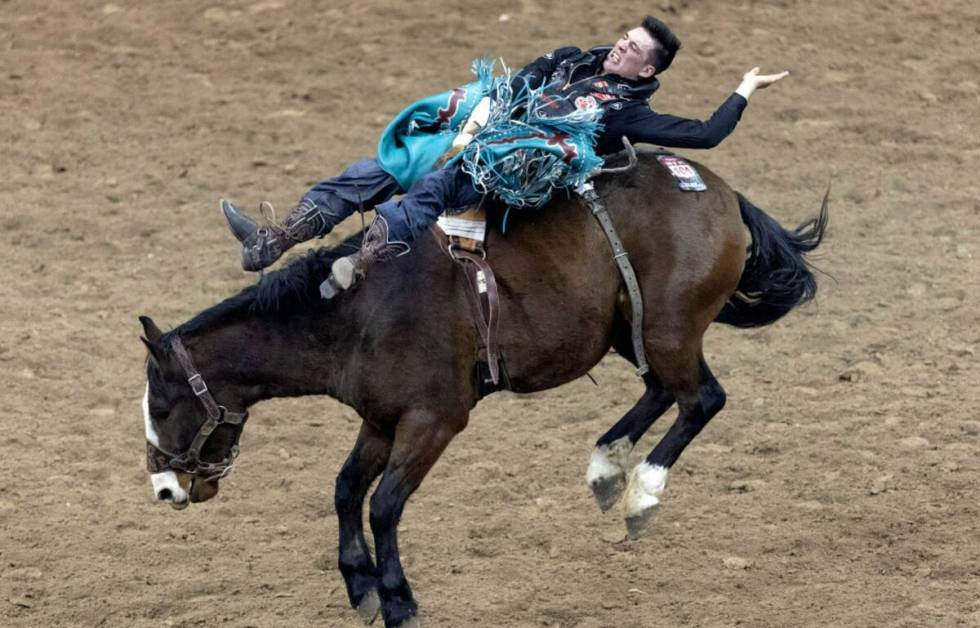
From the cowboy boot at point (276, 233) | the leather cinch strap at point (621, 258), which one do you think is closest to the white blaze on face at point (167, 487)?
the cowboy boot at point (276, 233)

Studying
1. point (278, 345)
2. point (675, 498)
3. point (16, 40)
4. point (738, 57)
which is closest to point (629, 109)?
point (278, 345)

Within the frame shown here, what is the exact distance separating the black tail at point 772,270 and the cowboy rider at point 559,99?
1.66 feet

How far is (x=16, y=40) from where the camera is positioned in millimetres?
11461

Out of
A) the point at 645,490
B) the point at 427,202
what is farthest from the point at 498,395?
the point at 427,202

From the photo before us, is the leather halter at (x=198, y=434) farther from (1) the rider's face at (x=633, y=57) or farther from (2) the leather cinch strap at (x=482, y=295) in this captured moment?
(1) the rider's face at (x=633, y=57)

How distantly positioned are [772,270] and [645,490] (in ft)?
3.55

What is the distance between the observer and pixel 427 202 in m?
5.29

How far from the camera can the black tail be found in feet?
19.4

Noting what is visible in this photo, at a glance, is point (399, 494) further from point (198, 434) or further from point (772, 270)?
point (772, 270)

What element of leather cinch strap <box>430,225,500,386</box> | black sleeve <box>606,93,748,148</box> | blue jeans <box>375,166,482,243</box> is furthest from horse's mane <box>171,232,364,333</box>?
black sleeve <box>606,93,748,148</box>

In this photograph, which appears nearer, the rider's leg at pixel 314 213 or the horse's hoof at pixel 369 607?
the rider's leg at pixel 314 213

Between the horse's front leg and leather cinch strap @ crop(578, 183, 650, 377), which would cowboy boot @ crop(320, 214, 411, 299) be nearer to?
the horse's front leg

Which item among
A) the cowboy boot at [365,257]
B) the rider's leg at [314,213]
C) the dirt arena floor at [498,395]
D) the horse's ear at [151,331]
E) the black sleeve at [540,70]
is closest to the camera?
the cowboy boot at [365,257]

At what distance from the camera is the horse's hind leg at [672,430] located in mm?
5539
